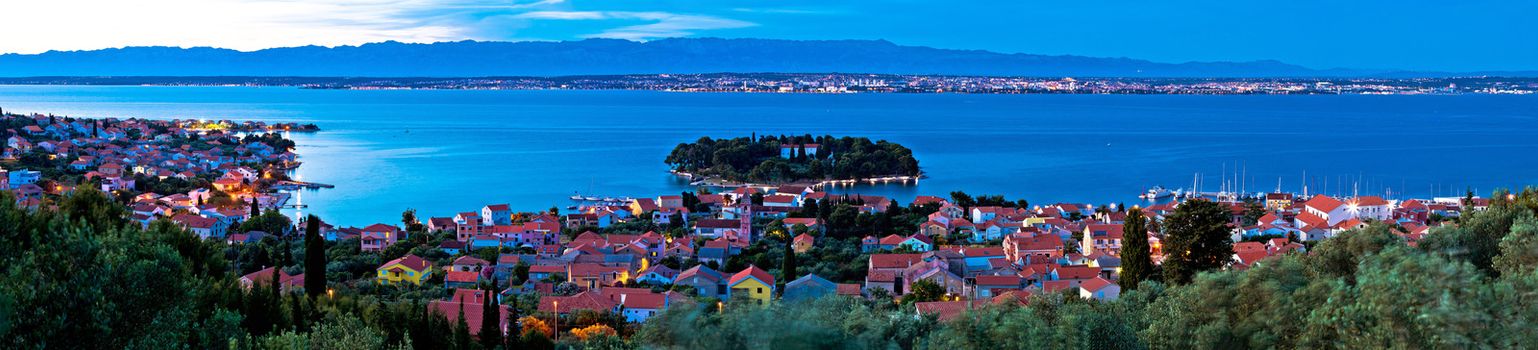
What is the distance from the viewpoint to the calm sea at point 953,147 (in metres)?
36.0

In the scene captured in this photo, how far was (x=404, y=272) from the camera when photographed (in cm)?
1688

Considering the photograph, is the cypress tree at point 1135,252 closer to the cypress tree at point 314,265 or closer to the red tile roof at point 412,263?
the cypress tree at point 314,265

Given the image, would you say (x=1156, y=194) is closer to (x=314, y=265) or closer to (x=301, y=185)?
(x=301, y=185)

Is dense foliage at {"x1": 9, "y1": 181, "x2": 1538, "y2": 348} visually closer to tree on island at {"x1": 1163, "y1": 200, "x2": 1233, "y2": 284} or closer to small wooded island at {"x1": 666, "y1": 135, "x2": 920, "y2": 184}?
tree on island at {"x1": 1163, "y1": 200, "x2": 1233, "y2": 284}

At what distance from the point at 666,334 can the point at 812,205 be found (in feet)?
69.3

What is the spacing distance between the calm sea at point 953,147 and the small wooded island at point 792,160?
1249 millimetres

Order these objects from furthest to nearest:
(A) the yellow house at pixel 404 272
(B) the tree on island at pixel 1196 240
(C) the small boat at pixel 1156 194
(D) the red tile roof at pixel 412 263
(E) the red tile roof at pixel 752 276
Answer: (C) the small boat at pixel 1156 194 < (D) the red tile roof at pixel 412 263 < (A) the yellow house at pixel 404 272 < (E) the red tile roof at pixel 752 276 < (B) the tree on island at pixel 1196 240

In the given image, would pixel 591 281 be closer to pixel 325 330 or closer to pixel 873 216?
pixel 873 216

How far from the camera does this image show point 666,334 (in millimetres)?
4195

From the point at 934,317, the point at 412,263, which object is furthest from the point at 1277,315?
the point at 412,263

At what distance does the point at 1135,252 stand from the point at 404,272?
9.74m

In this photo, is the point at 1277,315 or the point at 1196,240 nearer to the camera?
the point at 1277,315

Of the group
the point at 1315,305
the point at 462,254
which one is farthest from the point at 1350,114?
the point at 1315,305

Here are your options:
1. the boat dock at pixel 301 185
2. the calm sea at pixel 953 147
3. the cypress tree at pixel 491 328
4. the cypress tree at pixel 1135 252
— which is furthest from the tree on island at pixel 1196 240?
the boat dock at pixel 301 185
